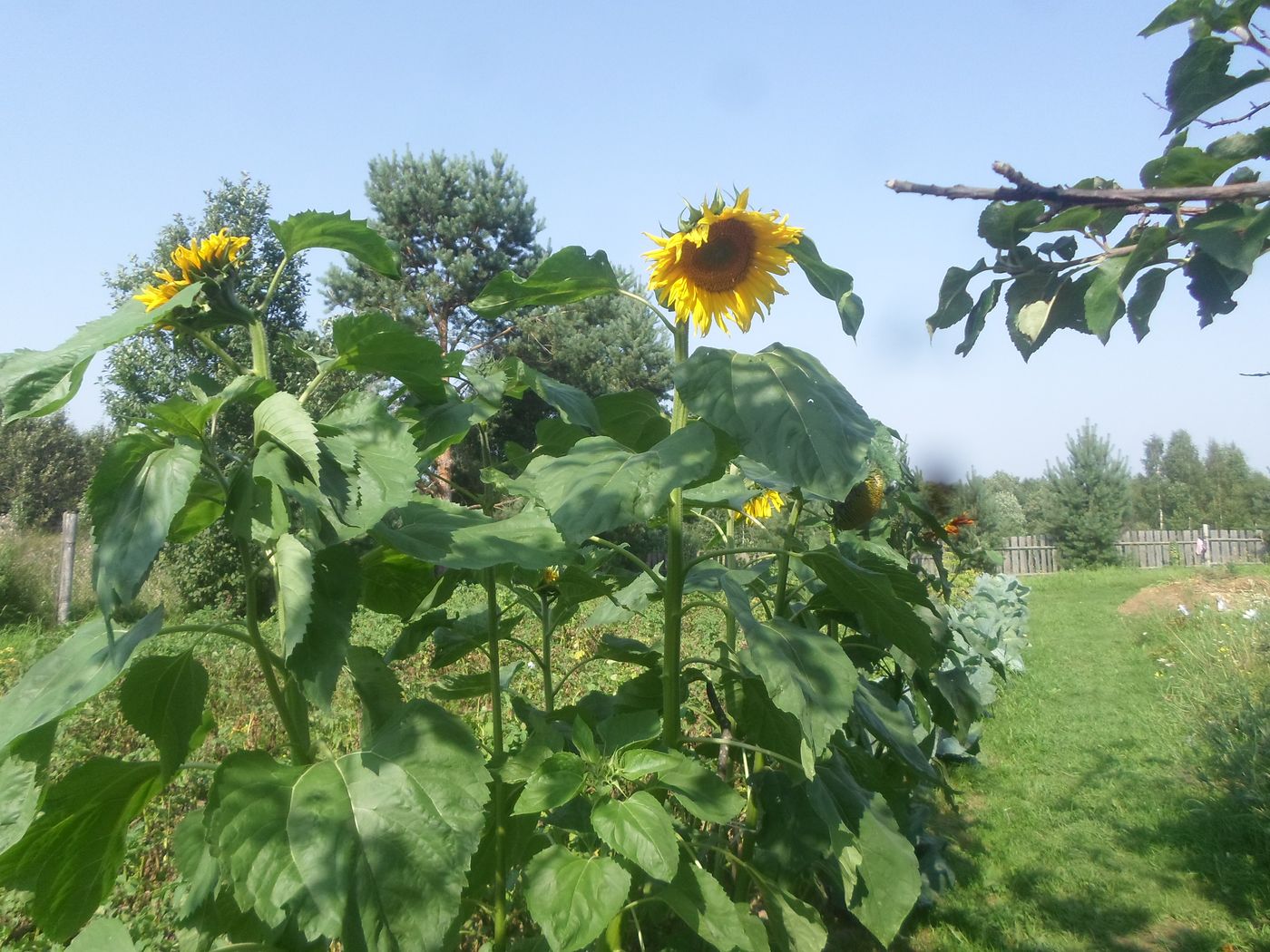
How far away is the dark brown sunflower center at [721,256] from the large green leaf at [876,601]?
57 centimetres

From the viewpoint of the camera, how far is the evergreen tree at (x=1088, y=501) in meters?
29.0

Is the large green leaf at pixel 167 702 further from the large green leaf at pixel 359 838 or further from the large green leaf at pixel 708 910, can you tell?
the large green leaf at pixel 708 910

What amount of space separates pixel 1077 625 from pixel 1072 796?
9.13 m

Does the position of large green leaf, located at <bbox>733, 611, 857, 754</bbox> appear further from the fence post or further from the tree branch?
the fence post

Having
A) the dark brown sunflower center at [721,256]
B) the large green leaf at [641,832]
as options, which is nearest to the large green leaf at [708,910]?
the large green leaf at [641,832]

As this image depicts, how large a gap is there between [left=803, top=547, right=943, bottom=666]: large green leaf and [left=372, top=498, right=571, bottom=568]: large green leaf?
54cm

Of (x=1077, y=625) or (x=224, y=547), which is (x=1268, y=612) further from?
(x=224, y=547)

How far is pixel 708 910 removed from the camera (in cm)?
144

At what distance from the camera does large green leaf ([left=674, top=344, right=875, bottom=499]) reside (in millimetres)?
1293

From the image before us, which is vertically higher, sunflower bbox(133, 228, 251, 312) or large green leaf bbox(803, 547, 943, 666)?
sunflower bbox(133, 228, 251, 312)

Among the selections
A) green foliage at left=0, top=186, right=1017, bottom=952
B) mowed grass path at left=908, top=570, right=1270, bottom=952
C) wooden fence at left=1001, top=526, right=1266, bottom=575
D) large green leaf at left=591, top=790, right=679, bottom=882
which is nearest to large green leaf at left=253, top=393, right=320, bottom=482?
green foliage at left=0, top=186, right=1017, bottom=952

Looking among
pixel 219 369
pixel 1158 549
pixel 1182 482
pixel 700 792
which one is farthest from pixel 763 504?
pixel 1182 482

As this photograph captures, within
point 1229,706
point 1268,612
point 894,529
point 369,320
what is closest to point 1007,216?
point 369,320

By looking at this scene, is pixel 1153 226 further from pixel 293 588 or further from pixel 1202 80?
pixel 293 588
